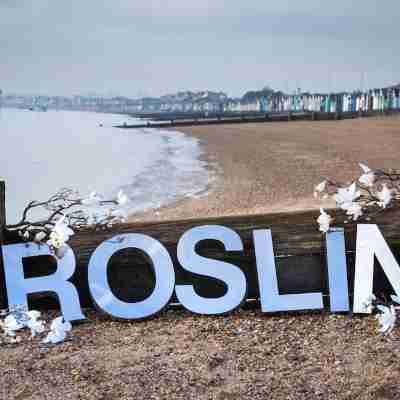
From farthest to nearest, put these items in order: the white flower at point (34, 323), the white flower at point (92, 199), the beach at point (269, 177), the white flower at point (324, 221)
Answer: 1. the beach at point (269, 177)
2. the white flower at point (92, 199)
3. the white flower at point (324, 221)
4. the white flower at point (34, 323)

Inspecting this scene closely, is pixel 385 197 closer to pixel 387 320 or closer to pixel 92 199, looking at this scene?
pixel 387 320

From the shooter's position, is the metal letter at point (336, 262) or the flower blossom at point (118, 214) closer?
the metal letter at point (336, 262)

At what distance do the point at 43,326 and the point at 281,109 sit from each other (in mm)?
187522

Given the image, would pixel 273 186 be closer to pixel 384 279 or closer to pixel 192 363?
pixel 384 279

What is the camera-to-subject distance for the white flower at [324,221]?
13.0ft

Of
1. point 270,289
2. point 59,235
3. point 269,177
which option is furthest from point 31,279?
Answer: point 269,177

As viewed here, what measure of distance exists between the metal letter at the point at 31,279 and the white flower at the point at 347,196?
187 cm

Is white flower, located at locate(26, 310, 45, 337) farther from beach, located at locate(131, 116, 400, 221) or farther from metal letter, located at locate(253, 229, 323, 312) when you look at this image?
beach, located at locate(131, 116, 400, 221)

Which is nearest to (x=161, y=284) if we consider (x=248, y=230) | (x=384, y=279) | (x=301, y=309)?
(x=248, y=230)

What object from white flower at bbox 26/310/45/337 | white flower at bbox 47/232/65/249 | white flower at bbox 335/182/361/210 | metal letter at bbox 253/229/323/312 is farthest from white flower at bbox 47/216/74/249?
white flower at bbox 335/182/361/210

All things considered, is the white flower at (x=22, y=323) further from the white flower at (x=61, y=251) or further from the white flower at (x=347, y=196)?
the white flower at (x=347, y=196)

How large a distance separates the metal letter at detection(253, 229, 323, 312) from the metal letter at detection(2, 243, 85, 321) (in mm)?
1269

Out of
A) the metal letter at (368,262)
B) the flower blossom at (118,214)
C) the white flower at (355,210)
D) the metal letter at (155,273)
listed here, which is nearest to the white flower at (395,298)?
the metal letter at (368,262)

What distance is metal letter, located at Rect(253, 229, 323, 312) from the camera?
13.1 feet
